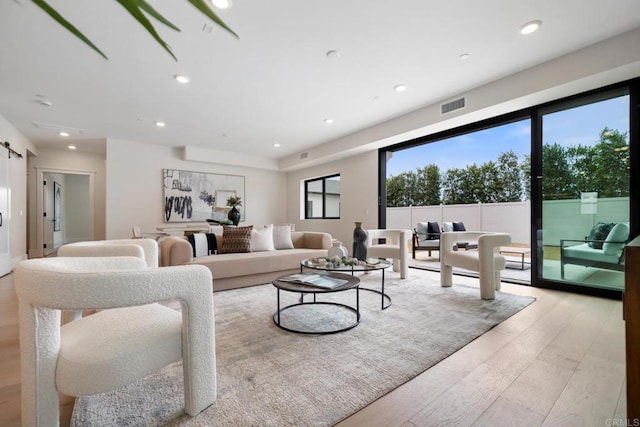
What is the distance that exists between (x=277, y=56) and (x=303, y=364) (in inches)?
109

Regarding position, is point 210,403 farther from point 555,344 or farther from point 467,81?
point 467,81

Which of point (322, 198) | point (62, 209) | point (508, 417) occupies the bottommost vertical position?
point (508, 417)

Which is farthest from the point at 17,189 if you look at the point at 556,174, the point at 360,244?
the point at 556,174

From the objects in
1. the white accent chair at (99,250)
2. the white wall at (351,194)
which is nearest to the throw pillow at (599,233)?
the white wall at (351,194)

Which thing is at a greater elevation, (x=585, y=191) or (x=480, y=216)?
(x=585, y=191)

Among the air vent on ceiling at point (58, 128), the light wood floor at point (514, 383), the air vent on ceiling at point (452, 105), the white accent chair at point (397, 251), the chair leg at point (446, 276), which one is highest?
the air vent on ceiling at point (58, 128)

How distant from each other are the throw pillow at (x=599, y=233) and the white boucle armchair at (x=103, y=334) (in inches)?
156

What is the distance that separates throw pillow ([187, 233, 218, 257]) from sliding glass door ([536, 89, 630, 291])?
419 centimetres

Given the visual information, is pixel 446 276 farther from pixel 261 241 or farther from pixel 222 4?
pixel 222 4

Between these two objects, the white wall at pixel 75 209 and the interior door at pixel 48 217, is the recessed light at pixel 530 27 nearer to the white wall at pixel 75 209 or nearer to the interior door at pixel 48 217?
the interior door at pixel 48 217

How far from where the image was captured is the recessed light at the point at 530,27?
7.98ft

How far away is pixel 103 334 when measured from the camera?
4.05ft

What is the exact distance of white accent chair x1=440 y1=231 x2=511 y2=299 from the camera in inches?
120

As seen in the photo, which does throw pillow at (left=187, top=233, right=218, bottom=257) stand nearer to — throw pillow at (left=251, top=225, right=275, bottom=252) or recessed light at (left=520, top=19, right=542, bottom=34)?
throw pillow at (left=251, top=225, right=275, bottom=252)
